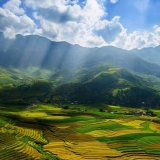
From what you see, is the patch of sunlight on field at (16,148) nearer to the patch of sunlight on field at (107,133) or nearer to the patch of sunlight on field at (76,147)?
the patch of sunlight on field at (76,147)

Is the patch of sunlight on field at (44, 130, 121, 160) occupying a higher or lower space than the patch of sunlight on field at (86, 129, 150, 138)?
lower

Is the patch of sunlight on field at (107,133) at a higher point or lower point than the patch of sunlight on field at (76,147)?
higher

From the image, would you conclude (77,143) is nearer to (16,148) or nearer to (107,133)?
(107,133)

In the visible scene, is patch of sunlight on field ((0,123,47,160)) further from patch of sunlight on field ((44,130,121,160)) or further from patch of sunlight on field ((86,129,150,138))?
patch of sunlight on field ((86,129,150,138))

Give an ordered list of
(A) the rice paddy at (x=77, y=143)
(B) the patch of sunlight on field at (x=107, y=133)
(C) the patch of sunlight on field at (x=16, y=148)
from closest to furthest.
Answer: (C) the patch of sunlight on field at (x=16, y=148) → (A) the rice paddy at (x=77, y=143) → (B) the patch of sunlight on field at (x=107, y=133)

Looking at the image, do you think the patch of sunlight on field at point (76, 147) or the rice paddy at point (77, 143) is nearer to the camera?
the rice paddy at point (77, 143)

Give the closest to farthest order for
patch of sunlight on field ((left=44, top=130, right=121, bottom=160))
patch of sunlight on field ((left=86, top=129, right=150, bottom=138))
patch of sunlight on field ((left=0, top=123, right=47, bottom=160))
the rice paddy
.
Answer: patch of sunlight on field ((left=0, top=123, right=47, bottom=160))
the rice paddy
patch of sunlight on field ((left=44, top=130, right=121, bottom=160))
patch of sunlight on field ((left=86, top=129, right=150, bottom=138))

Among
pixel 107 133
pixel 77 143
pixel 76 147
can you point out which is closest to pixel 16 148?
pixel 76 147

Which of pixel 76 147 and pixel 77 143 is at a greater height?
pixel 77 143

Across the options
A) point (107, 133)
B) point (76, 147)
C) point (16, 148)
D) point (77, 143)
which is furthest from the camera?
point (107, 133)

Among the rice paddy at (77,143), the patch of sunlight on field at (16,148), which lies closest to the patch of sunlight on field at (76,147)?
the rice paddy at (77,143)

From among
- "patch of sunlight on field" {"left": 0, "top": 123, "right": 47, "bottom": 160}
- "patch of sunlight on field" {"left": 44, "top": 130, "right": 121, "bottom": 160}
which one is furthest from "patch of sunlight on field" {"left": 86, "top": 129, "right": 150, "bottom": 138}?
"patch of sunlight on field" {"left": 0, "top": 123, "right": 47, "bottom": 160}

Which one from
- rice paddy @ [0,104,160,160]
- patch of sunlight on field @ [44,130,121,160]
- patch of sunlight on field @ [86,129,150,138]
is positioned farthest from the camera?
patch of sunlight on field @ [86,129,150,138]

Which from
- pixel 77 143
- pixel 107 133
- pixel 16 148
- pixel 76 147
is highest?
pixel 107 133
